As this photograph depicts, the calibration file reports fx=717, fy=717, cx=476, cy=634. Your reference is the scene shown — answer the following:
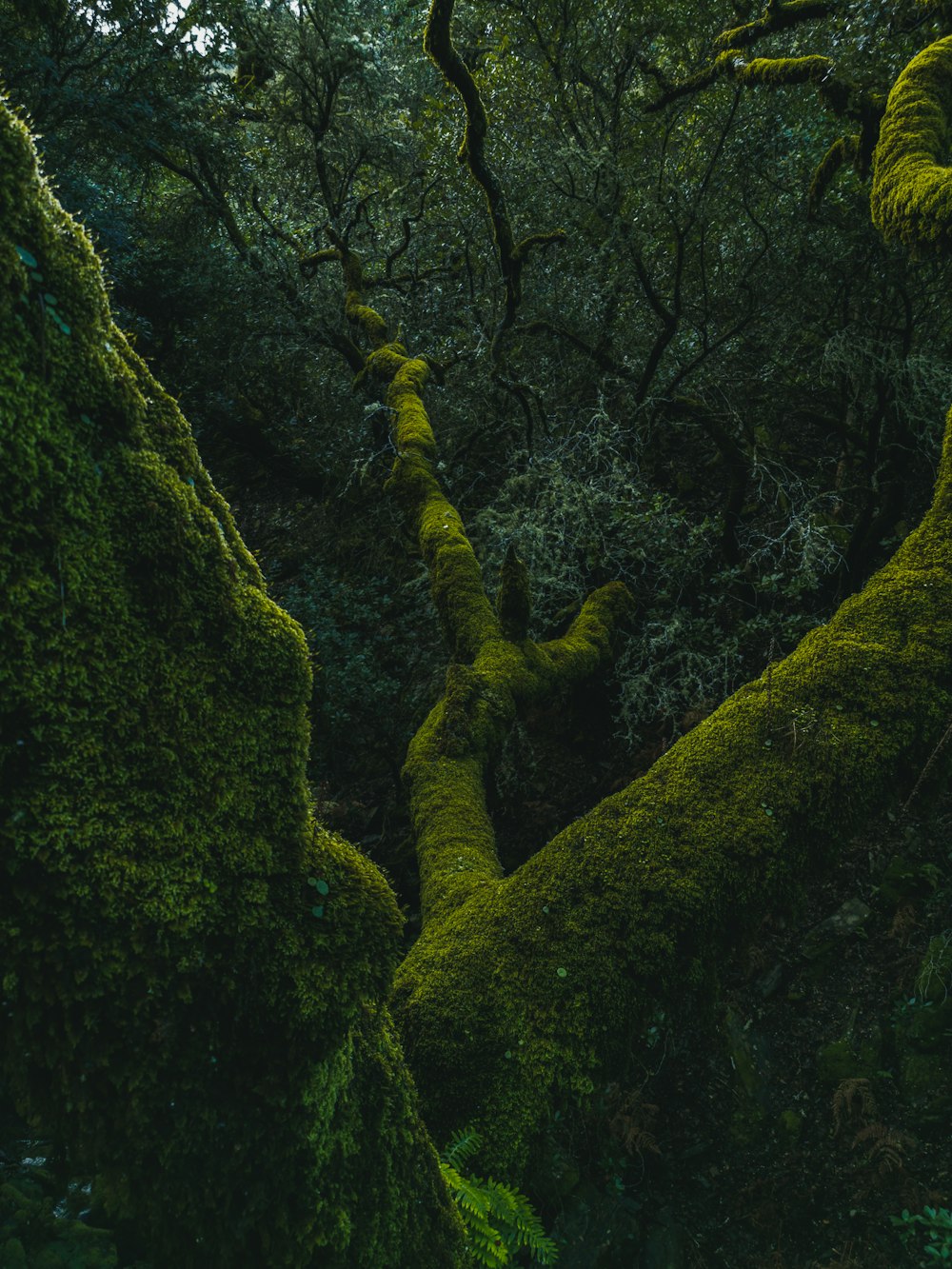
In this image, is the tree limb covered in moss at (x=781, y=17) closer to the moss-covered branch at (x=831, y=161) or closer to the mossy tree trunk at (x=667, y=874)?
the moss-covered branch at (x=831, y=161)

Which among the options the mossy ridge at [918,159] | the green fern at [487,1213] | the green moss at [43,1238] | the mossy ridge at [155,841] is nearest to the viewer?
the mossy ridge at [155,841]

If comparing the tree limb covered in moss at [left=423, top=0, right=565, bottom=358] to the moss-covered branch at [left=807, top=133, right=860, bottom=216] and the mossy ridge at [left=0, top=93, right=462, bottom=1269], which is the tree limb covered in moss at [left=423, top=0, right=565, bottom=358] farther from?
the mossy ridge at [left=0, top=93, right=462, bottom=1269]

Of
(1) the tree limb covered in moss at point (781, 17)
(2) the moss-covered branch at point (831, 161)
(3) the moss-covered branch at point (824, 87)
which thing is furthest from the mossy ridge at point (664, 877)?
(1) the tree limb covered in moss at point (781, 17)

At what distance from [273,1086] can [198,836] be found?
566 mm

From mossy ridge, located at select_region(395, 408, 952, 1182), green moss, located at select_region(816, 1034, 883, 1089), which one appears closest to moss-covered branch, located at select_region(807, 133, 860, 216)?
mossy ridge, located at select_region(395, 408, 952, 1182)

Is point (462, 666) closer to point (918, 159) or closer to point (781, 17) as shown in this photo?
point (918, 159)

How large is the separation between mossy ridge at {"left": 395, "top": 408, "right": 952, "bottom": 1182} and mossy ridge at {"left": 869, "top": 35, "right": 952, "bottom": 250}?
5.13 ft

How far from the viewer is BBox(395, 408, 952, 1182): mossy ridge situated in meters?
2.55

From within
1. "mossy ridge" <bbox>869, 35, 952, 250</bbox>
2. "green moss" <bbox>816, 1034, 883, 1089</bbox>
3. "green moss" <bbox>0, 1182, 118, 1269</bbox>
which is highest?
"mossy ridge" <bbox>869, 35, 952, 250</bbox>

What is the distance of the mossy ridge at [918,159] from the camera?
3379mm

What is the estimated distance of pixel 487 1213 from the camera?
2486 mm

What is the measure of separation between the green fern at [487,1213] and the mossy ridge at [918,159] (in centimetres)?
435

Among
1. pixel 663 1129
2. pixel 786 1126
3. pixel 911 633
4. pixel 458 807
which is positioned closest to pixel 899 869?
pixel 786 1126

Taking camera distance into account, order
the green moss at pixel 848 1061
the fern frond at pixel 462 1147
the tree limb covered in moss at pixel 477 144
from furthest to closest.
Answer: the tree limb covered in moss at pixel 477 144, the green moss at pixel 848 1061, the fern frond at pixel 462 1147
